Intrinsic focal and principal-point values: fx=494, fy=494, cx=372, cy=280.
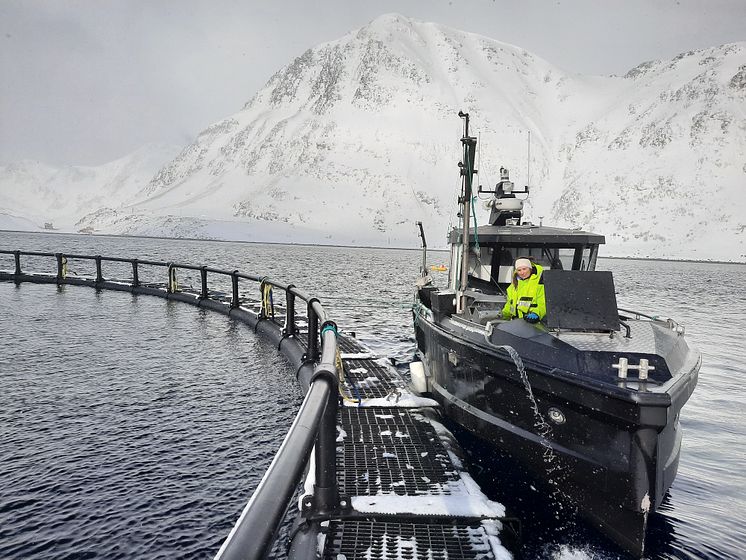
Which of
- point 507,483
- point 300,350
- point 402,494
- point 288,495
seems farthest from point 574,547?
point 300,350

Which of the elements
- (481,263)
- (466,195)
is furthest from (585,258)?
(466,195)

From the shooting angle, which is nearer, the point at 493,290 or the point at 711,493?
the point at 711,493

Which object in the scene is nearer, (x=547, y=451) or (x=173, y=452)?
(x=547, y=451)

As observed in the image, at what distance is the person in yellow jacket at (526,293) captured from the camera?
7301 millimetres

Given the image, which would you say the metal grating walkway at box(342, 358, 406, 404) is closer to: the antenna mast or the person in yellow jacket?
the antenna mast

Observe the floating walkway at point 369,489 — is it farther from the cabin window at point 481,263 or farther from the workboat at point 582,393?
the cabin window at point 481,263

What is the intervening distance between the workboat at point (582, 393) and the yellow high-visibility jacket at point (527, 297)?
370 millimetres

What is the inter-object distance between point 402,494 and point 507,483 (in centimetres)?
212

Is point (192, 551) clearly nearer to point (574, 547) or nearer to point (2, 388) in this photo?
point (574, 547)

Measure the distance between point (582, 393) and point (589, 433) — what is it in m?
0.47

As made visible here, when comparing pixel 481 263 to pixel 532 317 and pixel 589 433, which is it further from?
pixel 589 433

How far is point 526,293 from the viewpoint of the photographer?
7.45m

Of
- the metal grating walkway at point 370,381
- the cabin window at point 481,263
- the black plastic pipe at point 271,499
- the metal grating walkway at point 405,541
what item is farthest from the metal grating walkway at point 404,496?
the cabin window at point 481,263

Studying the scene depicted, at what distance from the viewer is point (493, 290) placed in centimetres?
1062
